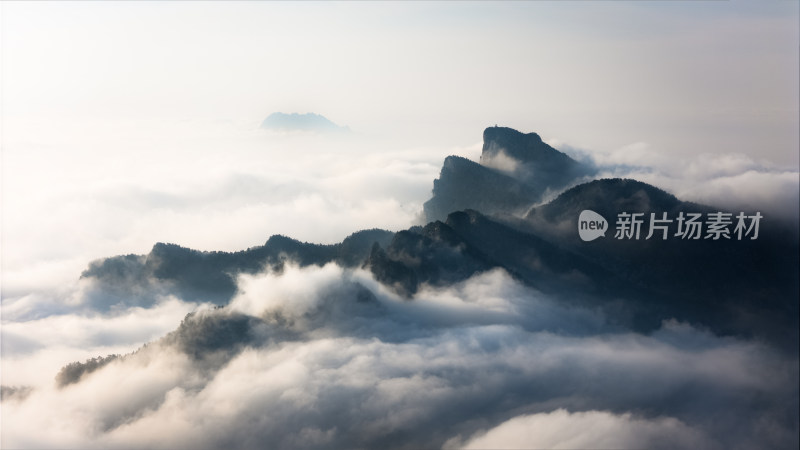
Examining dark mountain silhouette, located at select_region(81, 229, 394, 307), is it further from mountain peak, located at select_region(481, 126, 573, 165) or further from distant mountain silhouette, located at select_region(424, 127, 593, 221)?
mountain peak, located at select_region(481, 126, 573, 165)

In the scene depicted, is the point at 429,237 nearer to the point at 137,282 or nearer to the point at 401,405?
the point at 401,405

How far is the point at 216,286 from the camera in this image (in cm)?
10325

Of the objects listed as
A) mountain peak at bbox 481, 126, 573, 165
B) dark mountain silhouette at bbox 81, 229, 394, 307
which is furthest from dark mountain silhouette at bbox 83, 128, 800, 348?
mountain peak at bbox 481, 126, 573, 165

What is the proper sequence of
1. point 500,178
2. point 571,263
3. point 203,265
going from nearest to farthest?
point 571,263
point 203,265
point 500,178

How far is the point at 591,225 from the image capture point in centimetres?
10300

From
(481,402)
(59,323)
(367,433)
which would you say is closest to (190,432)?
(367,433)

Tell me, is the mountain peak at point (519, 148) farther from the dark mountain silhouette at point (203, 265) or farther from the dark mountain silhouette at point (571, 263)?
the dark mountain silhouette at point (203, 265)
